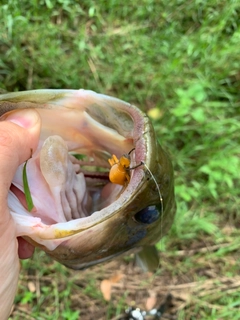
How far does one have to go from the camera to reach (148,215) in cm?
184

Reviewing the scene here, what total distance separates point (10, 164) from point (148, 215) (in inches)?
25.9

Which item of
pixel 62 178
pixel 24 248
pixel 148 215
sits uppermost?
pixel 62 178

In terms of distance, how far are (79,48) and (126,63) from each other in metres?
0.43

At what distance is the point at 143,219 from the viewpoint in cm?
184

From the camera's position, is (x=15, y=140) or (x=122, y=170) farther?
(x=122, y=170)

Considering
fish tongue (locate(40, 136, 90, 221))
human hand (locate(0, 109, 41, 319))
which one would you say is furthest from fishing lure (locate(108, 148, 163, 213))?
human hand (locate(0, 109, 41, 319))

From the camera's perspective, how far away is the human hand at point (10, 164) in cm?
151

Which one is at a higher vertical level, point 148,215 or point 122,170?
point 122,170

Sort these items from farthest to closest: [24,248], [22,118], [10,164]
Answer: [24,248] < [22,118] < [10,164]

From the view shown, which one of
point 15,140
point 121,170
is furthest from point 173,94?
point 15,140

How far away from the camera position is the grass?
341 cm

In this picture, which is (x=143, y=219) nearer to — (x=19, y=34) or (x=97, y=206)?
(x=97, y=206)

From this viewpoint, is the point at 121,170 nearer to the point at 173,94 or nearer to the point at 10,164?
the point at 10,164

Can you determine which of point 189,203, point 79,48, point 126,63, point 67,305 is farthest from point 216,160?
point 67,305
